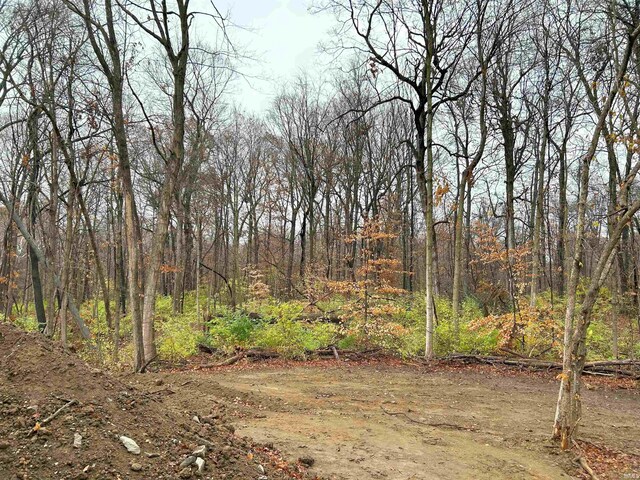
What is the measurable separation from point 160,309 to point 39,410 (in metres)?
22.1

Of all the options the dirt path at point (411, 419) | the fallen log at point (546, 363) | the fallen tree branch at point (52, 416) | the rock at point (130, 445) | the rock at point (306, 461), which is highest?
the fallen tree branch at point (52, 416)

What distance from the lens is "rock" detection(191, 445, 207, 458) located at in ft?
10.8

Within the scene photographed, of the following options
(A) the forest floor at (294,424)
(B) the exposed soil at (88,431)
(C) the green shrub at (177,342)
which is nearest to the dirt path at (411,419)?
(A) the forest floor at (294,424)

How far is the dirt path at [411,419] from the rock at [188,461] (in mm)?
1618

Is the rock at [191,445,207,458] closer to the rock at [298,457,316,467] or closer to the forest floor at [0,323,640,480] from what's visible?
the forest floor at [0,323,640,480]

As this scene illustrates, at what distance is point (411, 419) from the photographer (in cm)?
675

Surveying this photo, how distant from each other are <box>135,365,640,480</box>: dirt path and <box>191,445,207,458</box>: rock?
1.45 m

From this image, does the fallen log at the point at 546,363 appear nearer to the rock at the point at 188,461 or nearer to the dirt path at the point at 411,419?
the dirt path at the point at 411,419

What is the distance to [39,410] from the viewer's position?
3092mm

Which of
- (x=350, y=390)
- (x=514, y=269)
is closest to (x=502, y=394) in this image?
(x=350, y=390)

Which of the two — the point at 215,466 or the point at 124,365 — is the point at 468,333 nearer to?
the point at 124,365

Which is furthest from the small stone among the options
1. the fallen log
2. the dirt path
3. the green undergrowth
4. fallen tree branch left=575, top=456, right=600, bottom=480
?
the fallen log

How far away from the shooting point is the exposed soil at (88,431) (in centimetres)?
268

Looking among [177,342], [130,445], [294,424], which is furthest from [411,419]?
[177,342]
